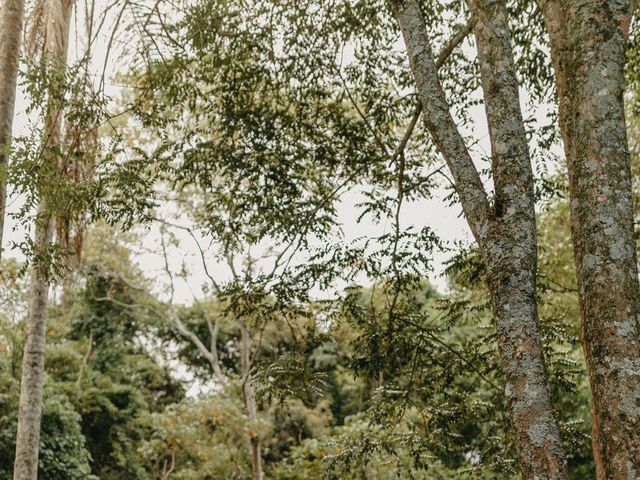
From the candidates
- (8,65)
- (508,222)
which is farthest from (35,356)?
(508,222)

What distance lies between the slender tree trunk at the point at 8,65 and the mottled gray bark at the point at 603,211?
4.12 meters

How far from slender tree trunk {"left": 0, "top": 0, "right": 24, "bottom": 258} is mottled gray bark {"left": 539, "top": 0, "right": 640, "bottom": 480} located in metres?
4.12

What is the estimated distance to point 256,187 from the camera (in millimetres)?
5262

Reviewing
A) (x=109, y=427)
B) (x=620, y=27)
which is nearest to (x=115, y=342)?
(x=109, y=427)

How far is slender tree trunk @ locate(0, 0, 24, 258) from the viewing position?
5.29m

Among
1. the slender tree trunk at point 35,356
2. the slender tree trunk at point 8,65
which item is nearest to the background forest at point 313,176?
the slender tree trunk at point 35,356

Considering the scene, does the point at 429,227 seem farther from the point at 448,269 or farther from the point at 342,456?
the point at 342,456

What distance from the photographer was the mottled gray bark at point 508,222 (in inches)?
108

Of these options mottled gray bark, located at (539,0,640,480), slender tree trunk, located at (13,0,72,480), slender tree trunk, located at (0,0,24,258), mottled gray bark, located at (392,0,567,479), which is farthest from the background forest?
mottled gray bark, located at (539,0,640,480)

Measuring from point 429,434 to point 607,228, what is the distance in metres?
2.61

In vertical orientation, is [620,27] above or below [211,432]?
above

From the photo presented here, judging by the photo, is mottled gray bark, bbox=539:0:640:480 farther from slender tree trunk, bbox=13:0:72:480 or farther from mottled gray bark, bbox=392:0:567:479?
slender tree trunk, bbox=13:0:72:480

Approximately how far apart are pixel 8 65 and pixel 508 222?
4.37 metres

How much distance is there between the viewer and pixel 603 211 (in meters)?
2.71
